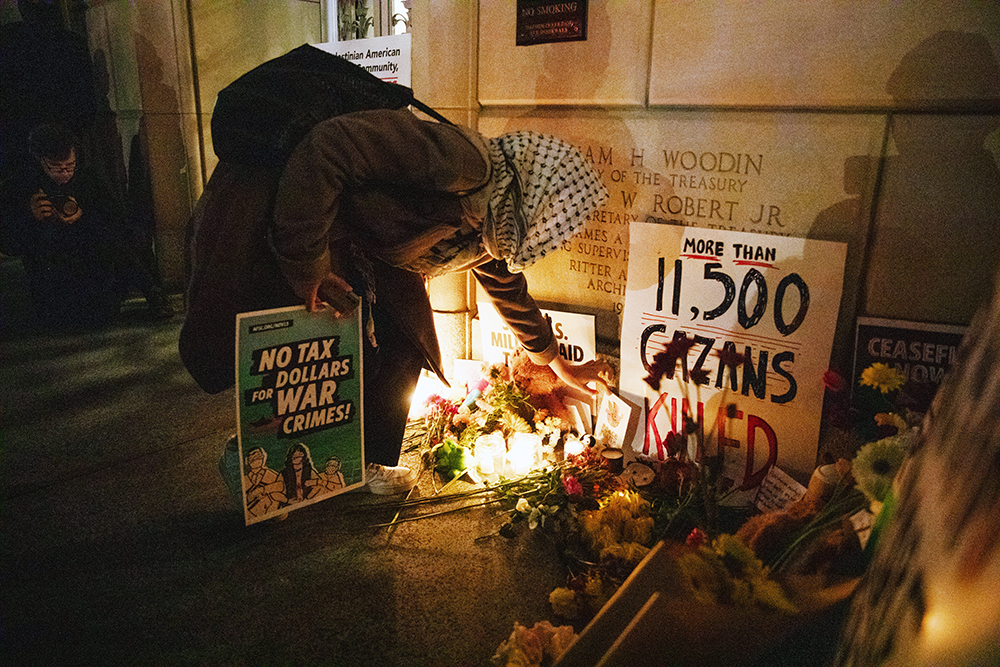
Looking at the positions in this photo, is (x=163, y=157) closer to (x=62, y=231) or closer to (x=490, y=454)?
(x=62, y=231)

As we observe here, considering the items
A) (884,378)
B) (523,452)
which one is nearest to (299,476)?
(523,452)

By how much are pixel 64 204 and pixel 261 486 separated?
474 cm

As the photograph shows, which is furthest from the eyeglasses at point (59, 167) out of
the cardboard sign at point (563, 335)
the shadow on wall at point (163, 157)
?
the cardboard sign at point (563, 335)

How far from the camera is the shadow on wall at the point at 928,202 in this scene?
2.04 m

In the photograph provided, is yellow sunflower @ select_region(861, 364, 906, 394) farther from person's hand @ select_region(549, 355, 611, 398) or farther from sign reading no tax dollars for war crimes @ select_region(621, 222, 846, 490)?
person's hand @ select_region(549, 355, 611, 398)

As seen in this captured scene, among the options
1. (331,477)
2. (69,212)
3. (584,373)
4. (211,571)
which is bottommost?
(211,571)

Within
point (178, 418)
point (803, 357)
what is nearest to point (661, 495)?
point (803, 357)

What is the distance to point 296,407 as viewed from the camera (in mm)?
2135

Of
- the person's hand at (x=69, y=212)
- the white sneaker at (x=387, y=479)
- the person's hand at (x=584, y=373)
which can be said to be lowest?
the white sneaker at (x=387, y=479)

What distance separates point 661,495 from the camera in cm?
268

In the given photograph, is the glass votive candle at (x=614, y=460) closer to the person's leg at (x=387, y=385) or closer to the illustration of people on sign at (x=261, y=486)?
the person's leg at (x=387, y=385)

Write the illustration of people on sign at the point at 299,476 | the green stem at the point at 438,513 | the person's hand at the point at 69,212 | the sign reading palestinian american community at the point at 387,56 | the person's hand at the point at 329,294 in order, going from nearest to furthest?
the person's hand at the point at 329,294
the illustration of people on sign at the point at 299,476
the green stem at the point at 438,513
the sign reading palestinian american community at the point at 387,56
the person's hand at the point at 69,212

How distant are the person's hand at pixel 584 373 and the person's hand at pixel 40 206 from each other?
4.87 m

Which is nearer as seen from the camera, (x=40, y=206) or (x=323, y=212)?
(x=323, y=212)
